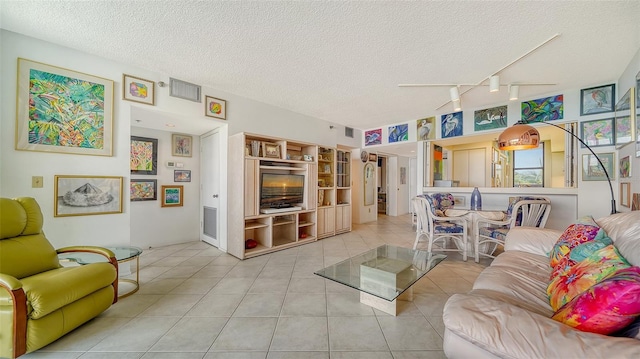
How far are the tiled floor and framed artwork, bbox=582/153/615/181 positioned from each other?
2270 millimetres

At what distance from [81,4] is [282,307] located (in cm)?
305

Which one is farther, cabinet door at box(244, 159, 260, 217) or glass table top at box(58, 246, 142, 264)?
cabinet door at box(244, 159, 260, 217)

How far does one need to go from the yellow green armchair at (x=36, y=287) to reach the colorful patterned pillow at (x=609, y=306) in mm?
2861

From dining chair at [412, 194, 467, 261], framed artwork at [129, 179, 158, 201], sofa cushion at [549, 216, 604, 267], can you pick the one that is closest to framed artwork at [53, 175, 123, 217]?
framed artwork at [129, 179, 158, 201]

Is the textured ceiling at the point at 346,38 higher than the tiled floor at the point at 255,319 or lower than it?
higher

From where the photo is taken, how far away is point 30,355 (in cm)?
141

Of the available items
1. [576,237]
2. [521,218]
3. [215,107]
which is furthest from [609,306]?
[215,107]

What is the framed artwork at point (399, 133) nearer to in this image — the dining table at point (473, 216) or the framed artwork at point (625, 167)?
the dining table at point (473, 216)

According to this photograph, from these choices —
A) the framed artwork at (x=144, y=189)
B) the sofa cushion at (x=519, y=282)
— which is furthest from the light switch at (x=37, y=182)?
the sofa cushion at (x=519, y=282)

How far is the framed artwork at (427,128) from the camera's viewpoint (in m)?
4.70

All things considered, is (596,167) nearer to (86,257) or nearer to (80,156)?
(86,257)

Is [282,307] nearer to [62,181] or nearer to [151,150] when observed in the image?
[62,181]

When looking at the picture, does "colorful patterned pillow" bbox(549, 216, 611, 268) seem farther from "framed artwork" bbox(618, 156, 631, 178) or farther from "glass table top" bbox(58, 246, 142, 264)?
"glass table top" bbox(58, 246, 142, 264)

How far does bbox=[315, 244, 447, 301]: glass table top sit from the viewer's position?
6.05 ft
